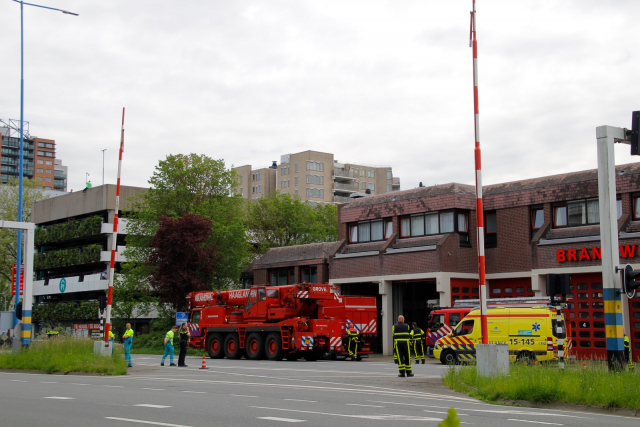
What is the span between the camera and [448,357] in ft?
95.8

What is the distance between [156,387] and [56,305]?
168 ft

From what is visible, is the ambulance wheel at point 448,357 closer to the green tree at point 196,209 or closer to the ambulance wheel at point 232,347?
the ambulance wheel at point 232,347

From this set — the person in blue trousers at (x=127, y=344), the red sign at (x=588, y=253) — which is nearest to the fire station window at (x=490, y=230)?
the red sign at (x=588, y=253)

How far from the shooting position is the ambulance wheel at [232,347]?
33.2 metres

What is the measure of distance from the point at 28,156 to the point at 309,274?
141m

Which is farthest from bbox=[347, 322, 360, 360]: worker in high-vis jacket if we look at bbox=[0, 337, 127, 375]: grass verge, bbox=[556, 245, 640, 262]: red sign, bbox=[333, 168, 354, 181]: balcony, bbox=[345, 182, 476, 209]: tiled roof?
bbox=[333, 168, 354, 181]: balcony

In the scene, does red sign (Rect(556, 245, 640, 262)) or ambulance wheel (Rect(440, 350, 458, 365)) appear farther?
red sign (Rect(556, 245, 640, 262))

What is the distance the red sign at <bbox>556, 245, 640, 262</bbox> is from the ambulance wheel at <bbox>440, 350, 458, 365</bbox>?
716 cm

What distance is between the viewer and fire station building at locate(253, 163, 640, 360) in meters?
31.5

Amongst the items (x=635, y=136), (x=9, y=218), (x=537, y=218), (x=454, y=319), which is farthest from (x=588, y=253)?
(x=9, y=218)

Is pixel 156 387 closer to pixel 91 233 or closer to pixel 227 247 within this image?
pixel 227 247

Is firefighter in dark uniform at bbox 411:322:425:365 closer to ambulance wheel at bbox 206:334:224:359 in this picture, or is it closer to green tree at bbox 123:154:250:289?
ambulance wheel at bbox 206:334:224:359

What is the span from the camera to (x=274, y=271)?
46969 mm

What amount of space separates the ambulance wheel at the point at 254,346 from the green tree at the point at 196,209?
49.9ft
